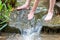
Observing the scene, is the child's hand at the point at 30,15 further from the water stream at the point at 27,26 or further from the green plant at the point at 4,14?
the green plant at the point at 4,14

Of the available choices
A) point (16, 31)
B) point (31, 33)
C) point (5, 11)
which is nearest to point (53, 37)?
point (31, 33)

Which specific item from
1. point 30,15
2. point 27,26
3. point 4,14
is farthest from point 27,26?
point 4,14

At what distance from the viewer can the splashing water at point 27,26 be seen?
311cm

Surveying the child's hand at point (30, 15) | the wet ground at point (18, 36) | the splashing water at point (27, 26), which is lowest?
the wet ground at point (18, 36)

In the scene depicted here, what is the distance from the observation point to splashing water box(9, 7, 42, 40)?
3106 mm

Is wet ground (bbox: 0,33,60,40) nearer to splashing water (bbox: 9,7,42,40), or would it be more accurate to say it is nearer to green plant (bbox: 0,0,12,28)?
splashing water (bbox: 9,7,42,40)

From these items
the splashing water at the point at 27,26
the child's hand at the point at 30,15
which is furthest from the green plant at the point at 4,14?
the child's hand at the point at 30,15

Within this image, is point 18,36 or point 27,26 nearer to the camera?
point 18,36

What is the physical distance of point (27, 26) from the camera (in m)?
3.25

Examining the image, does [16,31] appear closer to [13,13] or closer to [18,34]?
[18,34]

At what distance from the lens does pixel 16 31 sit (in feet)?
10.4

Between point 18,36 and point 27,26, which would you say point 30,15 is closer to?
point 27,26

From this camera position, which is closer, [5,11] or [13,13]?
[5,11]

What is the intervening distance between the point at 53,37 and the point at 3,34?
70 cm
